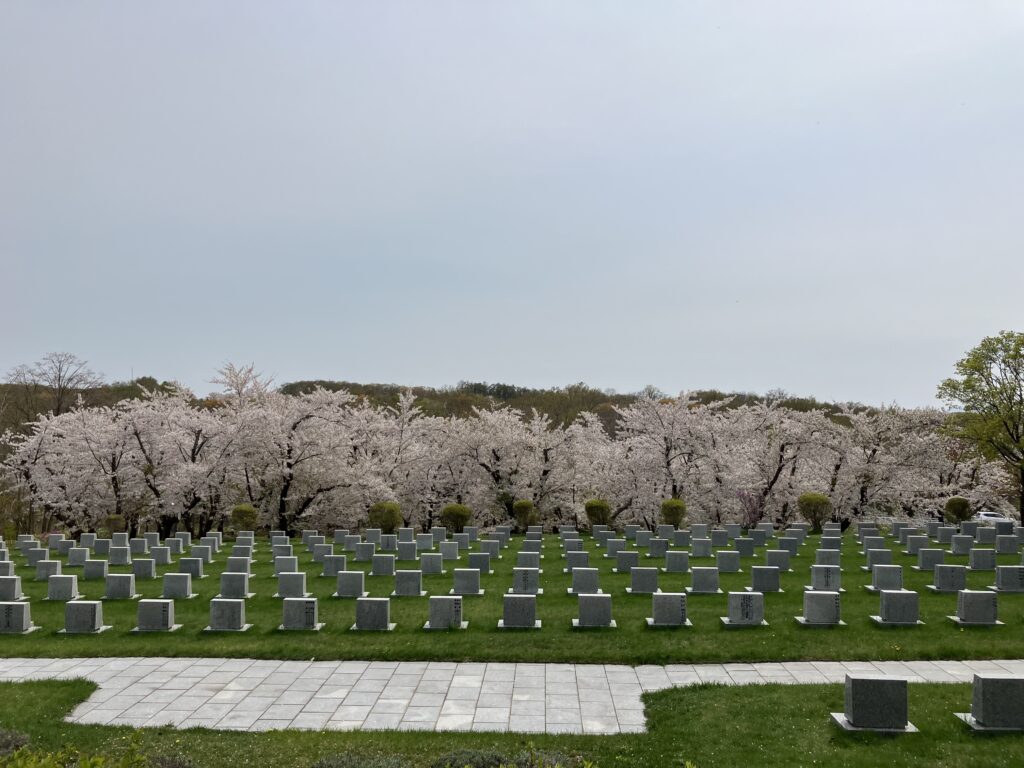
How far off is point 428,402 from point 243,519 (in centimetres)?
3735

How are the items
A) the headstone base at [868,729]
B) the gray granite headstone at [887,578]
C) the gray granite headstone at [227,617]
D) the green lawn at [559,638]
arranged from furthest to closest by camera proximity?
the gray granite headstone at [887,578]
the gray granite headstone at [227,617]
the green lawn at [559,638]
the headstone base at [868,729]

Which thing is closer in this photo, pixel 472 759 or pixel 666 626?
pixel 472 759

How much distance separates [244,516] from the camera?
1113 inches

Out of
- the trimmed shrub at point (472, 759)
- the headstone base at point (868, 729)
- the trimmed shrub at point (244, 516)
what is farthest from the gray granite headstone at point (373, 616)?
the trimmed shrub at point (244, 516)

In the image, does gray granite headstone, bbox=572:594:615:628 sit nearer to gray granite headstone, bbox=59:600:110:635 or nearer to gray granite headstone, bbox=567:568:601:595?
gray granite headstone, bbox=567:568:601:595

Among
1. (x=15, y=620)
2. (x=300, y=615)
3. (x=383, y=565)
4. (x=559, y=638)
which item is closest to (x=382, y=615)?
(x=300, y=615)

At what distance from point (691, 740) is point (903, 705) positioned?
2.38 meters

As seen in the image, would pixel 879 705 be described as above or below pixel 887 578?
above

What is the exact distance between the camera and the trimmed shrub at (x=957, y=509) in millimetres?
29328

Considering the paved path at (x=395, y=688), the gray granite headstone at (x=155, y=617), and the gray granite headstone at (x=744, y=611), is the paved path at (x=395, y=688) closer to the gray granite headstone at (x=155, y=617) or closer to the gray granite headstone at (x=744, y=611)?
the gray granite headstone at (x=155, y=617)

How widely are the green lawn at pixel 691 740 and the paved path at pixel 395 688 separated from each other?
1.31ft

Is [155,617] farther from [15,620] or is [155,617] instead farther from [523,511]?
[523,511]

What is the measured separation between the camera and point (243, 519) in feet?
92.7

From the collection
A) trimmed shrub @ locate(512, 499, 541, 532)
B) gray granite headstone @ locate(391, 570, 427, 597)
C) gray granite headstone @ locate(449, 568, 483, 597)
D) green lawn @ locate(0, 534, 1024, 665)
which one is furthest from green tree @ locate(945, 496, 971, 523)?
gray granite headstone @ locate(391, 570, 427, 597)
